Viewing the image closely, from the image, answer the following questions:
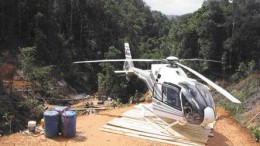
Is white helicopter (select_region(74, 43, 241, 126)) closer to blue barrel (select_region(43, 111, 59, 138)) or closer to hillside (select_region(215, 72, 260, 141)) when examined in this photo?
blue barrel (select_region(43, 111, 59, 138))

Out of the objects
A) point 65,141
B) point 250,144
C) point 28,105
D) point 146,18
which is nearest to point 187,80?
point 250,144

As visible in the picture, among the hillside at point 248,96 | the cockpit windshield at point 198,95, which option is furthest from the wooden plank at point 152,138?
the hillside at point 248,96

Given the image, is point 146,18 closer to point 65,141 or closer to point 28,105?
point 28,105

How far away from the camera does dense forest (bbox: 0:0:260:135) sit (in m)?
30.5

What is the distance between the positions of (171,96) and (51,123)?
332cm

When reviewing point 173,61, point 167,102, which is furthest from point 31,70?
point 167,102

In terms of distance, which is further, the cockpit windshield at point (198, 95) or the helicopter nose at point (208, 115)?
the cockpit windshield at point (198, 95)

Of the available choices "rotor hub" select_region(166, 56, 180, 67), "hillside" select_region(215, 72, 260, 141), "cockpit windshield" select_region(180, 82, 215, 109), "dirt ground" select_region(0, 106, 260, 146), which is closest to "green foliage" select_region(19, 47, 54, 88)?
"hillside" select_region(215, 72, 260, 141)

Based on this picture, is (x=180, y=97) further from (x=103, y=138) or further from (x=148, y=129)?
(x=103, y=138)

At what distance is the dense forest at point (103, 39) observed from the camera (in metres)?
30.5

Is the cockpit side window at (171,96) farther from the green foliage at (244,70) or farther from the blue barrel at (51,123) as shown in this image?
the green foliage at (244,70)

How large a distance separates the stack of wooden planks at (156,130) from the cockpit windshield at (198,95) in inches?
42.1

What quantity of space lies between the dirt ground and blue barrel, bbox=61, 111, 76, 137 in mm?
158

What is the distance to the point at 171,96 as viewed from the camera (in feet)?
33.7
